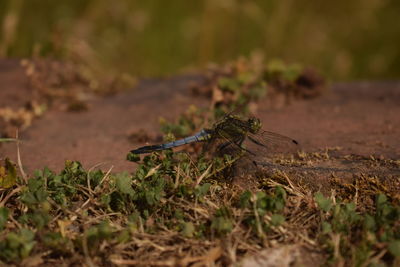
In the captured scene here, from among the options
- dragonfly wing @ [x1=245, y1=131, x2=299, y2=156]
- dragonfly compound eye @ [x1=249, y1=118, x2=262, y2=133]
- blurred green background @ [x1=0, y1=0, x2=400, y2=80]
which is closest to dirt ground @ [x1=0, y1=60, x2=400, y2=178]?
dragonfly wing @ [x1=245, y1=131, x2=299, y2=156]

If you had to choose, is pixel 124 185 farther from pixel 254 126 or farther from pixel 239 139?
pixel 254 126

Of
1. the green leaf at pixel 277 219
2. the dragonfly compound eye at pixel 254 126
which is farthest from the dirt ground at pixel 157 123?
the green leaf at pixel 277 219

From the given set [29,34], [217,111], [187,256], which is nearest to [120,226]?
[187,256]

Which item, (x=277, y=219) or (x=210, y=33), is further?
(x=210, y=33)

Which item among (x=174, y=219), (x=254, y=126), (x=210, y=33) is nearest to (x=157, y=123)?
(x=254, y=126)

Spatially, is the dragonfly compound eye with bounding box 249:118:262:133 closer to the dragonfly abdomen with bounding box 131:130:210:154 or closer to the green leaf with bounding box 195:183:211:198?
the dragonfly abdomen with bounding box 131:130:210:154
